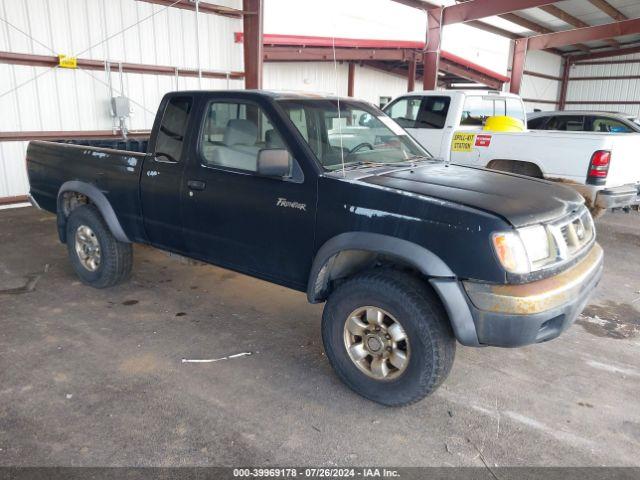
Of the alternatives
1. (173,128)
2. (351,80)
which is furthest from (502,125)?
(351,80)

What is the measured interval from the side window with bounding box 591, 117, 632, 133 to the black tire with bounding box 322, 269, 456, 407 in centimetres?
996

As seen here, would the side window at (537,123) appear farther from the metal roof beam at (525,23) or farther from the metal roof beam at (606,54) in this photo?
the metal roof beam at (606,54)

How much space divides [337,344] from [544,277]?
4.17 ft

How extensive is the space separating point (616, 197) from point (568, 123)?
5523mm

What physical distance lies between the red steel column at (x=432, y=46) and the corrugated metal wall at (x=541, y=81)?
1192 cm

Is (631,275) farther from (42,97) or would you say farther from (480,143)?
(42,97)

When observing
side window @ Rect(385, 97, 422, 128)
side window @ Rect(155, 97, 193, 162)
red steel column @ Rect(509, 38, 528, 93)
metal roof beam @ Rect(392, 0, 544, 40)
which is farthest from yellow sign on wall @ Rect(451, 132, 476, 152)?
red steel column @ Rect(509, 38, 528, 93)

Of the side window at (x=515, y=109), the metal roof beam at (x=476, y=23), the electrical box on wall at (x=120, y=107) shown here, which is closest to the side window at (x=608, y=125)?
the side window at (x=515, y=109)

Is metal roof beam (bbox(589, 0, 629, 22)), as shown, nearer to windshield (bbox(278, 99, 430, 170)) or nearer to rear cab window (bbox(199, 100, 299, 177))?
windshield (bbox(278, 99, 430, 170))

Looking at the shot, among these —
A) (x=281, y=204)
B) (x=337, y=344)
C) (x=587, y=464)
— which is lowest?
(x=587, y=464)

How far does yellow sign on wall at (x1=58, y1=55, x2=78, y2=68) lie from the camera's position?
9047 mm

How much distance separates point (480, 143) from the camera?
7137 millimetres

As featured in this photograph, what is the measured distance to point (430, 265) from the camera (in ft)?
8.68

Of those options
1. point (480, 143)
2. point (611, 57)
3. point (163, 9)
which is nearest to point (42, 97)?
point (163, 9)
